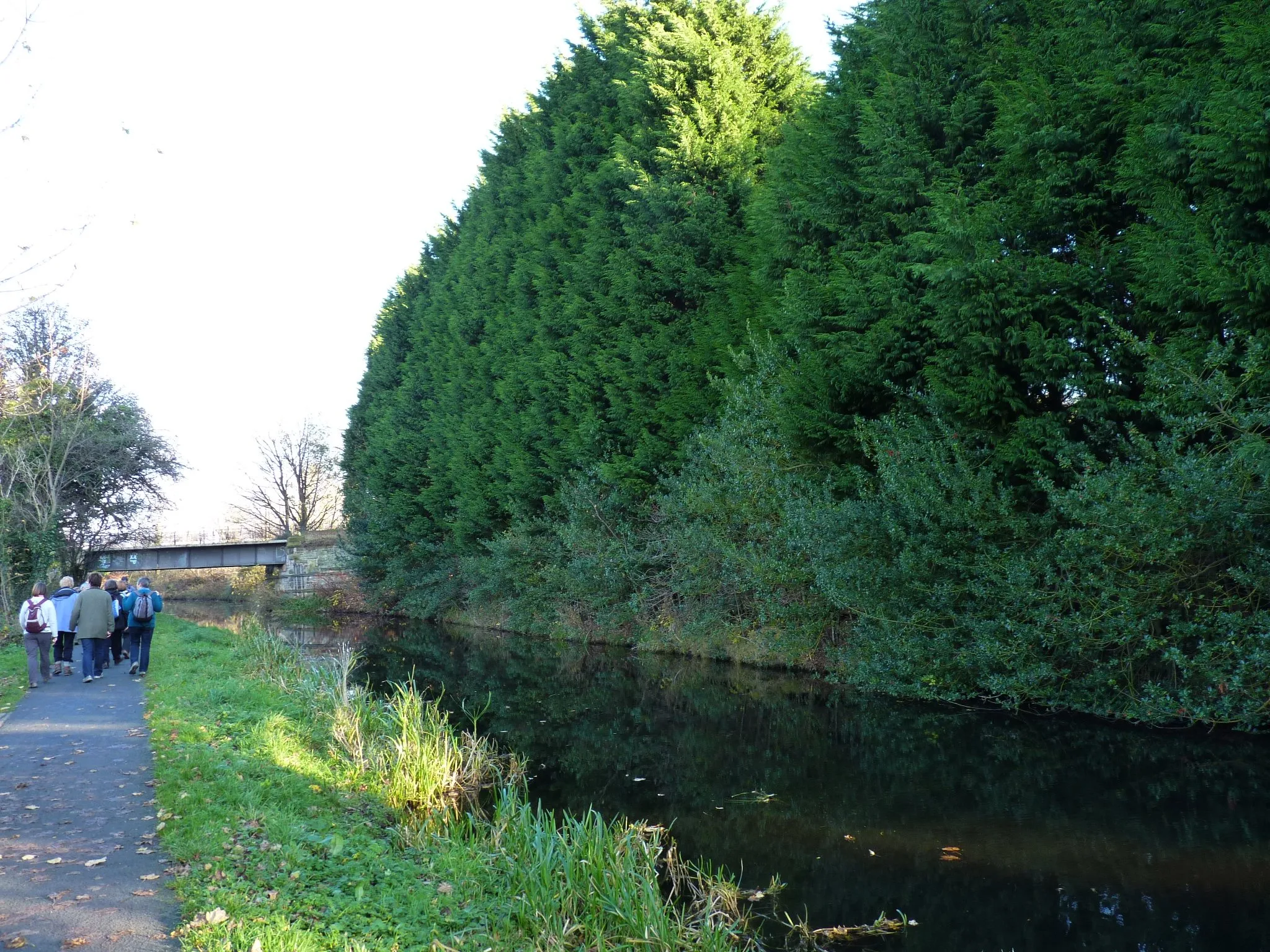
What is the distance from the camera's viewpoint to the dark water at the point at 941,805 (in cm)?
597

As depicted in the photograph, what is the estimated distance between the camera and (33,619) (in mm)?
13414

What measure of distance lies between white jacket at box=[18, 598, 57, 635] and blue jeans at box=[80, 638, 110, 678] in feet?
1.61

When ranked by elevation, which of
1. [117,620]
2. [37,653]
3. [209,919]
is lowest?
[209,919]

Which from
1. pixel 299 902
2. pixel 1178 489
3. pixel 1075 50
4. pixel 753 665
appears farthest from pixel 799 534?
pixel 299 902

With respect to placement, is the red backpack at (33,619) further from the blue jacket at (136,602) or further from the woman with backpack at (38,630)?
the blue jacket at (136,602)

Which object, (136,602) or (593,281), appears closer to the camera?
(136,602)

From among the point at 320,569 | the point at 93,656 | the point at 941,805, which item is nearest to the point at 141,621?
the point at 93,656

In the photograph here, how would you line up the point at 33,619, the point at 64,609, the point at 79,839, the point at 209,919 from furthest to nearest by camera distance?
the point at 64,609 < the point at 33,619 < the point at 79,839 < the point at 209,919

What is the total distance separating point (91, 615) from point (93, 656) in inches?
29.0

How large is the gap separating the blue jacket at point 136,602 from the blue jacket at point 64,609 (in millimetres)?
1000

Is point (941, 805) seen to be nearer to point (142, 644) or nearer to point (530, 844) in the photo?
point (530, 844)

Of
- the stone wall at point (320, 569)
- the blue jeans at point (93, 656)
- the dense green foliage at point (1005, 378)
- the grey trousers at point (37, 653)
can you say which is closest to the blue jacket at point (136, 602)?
the blue jeans at point (93, 656)

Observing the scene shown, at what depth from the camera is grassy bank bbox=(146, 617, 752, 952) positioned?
202 inches

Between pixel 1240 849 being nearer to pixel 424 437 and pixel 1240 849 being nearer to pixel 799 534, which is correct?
pixel 799 534
